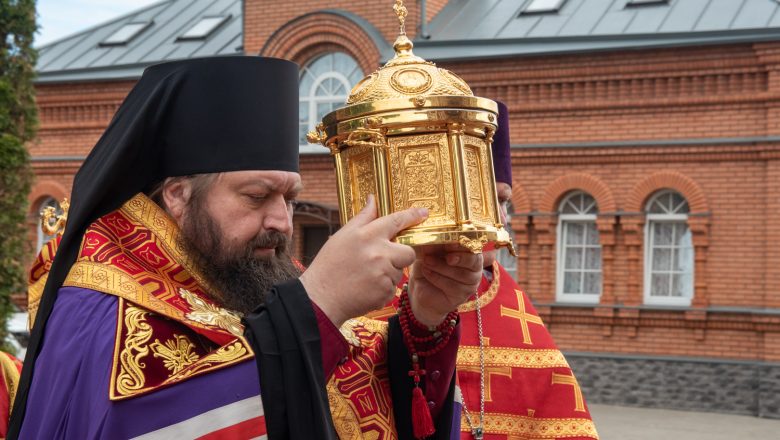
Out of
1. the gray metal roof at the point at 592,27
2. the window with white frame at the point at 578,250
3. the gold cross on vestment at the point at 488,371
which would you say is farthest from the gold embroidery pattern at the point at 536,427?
the window with white frame at the point at 578,250

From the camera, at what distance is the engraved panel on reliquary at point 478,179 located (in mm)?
2553

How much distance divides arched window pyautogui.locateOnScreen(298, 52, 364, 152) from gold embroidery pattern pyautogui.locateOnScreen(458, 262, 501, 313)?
12846mm

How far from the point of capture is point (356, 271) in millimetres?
2205

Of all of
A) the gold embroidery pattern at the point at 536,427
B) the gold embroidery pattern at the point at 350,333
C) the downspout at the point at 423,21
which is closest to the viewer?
the gold embroidery pattern at the point at 350,333

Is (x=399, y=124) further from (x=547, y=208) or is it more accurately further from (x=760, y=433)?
(x=547, y=208)

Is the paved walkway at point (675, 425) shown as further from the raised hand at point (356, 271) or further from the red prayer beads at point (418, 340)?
the raised hand at point (356, 271)

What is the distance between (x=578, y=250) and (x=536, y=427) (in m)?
11.5

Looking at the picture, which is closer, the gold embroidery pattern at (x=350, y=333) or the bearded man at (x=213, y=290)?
the bearded man at (x=213, y=290)

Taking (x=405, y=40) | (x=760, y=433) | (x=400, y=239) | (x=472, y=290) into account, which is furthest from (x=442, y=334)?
(x=760, y=433)

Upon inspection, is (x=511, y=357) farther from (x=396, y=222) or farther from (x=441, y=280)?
(x=396, y=222)

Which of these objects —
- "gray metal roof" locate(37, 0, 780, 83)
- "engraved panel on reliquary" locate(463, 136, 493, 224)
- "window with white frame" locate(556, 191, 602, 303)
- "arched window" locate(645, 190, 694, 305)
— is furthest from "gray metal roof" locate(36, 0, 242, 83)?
"engraved panel on reliquary" locate(463, 136, 493, 224)

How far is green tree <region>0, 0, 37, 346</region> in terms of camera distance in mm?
10922

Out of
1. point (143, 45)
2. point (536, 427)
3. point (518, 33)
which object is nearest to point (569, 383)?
point (536, 427)

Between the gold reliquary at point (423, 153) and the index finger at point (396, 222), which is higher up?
the gold reliquary at point (423, 153)
